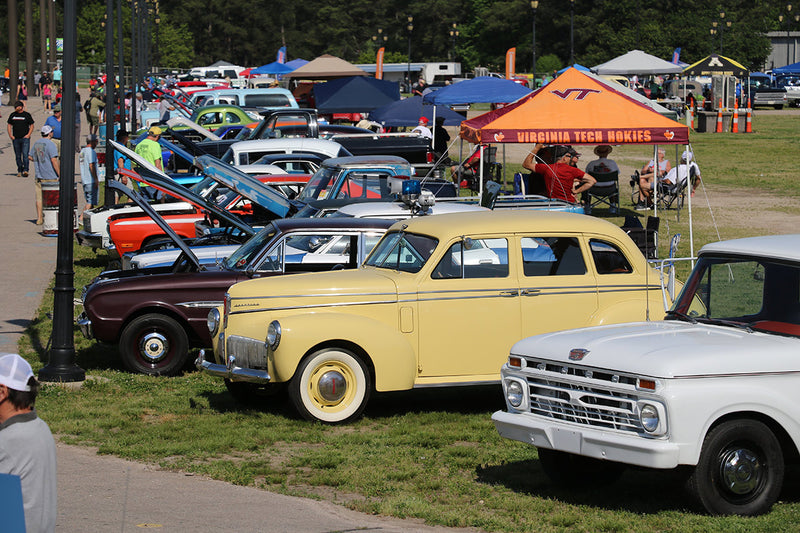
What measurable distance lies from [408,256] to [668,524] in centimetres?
368

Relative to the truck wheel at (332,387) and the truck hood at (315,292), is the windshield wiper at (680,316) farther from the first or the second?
the truck wheel at (332,387)

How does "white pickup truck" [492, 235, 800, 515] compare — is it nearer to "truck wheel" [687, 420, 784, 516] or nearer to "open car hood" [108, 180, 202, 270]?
"truck wheel" [687, 420, 784, 516]

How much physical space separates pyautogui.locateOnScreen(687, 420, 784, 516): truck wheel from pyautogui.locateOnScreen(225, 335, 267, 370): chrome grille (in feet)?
12.7

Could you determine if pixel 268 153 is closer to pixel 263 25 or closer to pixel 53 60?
pixel 53 60

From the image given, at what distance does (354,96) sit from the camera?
34.4m

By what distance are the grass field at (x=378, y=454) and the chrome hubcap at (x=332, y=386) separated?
29 cm

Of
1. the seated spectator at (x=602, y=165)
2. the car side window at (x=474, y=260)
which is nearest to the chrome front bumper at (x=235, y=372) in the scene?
the car side window at (x=474, y=260)

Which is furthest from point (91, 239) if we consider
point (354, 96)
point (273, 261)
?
point (354, 96)

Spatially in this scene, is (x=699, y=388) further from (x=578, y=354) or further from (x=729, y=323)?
(x=729, y=323)

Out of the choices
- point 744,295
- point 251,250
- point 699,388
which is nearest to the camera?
point 699,388

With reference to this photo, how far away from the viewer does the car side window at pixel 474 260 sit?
934cm

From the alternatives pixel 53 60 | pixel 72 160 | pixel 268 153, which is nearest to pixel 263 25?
pixel 53 60

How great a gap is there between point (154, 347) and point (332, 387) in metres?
2.74

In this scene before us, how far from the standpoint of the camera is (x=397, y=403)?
10.2 m
